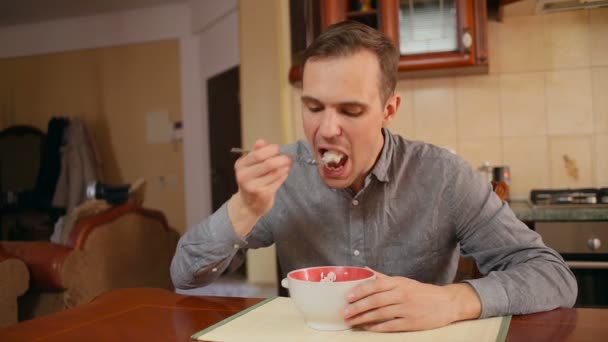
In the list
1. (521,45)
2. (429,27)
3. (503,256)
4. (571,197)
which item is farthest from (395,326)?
Result: (521,45)

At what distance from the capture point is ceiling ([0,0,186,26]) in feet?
17.9

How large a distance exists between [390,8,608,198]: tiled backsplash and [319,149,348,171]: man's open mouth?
1.65 meters

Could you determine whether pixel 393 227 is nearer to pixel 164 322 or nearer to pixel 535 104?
pixel 164 322

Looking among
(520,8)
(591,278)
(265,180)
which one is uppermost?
(520,8)

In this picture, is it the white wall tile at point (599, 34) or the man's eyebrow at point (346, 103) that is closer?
the man's eyebrow at point (346, 103)

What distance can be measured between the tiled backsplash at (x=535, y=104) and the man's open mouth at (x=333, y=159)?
1645 millimetres

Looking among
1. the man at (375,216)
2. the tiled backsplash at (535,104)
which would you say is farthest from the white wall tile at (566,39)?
the man at (375,216)

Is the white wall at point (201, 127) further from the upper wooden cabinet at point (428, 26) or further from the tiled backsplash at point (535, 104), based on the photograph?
the tiled backsplash at point (535, 104)

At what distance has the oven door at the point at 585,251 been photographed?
6.44 ft

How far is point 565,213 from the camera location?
1.98m

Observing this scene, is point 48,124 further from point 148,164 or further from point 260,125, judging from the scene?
point 260,125

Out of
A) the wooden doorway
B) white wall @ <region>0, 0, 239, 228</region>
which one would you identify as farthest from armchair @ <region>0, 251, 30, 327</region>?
white wall @ <region>0, 0, 239, 228</region>

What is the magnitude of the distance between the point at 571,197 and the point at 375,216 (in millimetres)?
1353

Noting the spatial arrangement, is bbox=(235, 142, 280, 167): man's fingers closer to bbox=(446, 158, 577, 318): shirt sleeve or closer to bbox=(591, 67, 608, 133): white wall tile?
bbox=(446, 158, 577, 318): shirt sleeve
